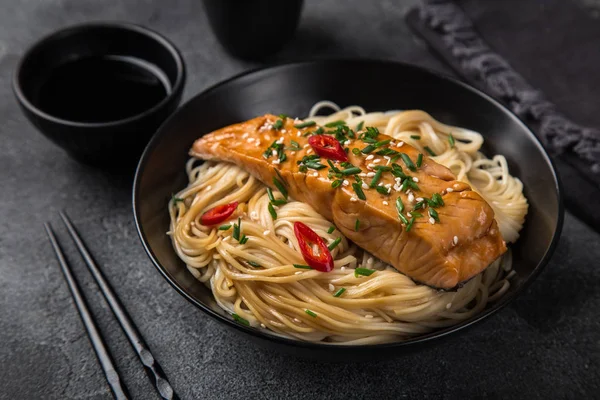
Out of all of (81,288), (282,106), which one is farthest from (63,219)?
(282,106)

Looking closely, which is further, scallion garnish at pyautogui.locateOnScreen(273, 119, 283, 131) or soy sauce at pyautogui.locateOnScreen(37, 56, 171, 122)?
soy sauce at pyautogui.locateOnScreen(37, 56, 171, 122)

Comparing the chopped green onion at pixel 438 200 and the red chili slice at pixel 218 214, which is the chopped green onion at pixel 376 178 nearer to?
the chopped green onion at pixel 438 200

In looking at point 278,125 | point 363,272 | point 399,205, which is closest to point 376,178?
point 399,205

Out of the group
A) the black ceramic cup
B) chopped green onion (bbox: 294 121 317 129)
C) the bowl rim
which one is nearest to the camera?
chopped green onion (bbox: 294 121 317 129)

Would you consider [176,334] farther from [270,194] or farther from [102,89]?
[102,89]

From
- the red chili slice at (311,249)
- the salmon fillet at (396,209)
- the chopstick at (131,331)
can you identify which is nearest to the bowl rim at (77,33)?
the chopstick at (131,331)

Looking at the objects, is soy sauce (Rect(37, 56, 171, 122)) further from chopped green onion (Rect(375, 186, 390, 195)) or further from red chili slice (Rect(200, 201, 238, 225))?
chopped green onion (Rect(375, 186, 390, 195))

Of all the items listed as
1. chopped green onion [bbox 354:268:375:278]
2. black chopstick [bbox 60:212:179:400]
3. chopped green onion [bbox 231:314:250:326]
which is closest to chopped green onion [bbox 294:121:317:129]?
chopped green onion [bbox 354:268:375:278]
